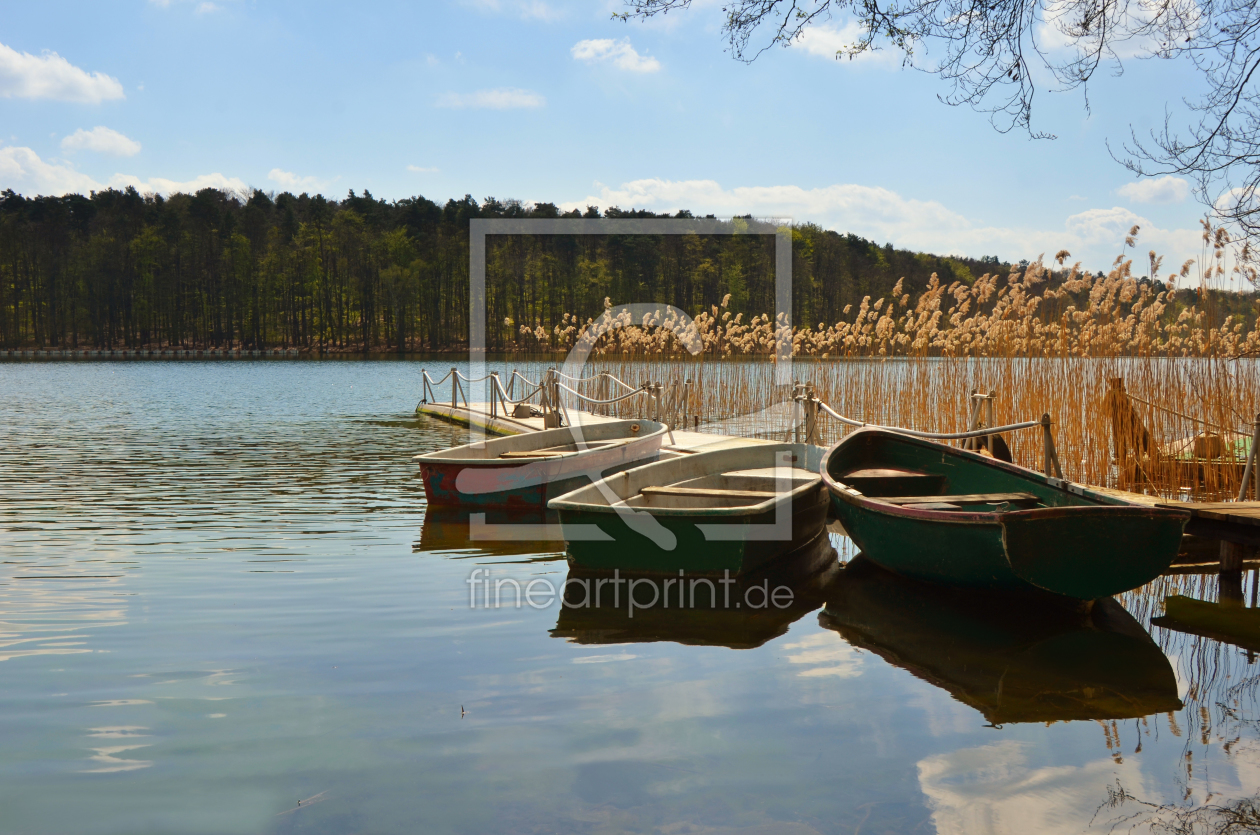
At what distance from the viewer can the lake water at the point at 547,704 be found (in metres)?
3.19

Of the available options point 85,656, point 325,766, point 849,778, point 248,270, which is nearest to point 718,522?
point 849,778

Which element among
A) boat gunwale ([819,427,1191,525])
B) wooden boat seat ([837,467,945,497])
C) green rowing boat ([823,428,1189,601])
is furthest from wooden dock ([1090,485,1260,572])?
wooden boat seat ([837,467,945,497])

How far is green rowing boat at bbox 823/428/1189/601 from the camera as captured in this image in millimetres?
4867

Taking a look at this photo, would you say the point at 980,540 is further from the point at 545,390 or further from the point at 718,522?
the point at 545,390

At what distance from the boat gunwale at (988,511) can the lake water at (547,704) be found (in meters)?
0.65

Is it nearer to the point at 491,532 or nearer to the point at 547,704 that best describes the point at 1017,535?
the point at 547,704

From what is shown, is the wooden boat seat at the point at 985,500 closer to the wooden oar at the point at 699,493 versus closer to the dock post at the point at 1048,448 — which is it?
the dock post at the point at 1048,448

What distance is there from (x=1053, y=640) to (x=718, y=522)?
2006 mm

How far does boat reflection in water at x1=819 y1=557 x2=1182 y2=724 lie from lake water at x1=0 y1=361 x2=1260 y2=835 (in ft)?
0.07

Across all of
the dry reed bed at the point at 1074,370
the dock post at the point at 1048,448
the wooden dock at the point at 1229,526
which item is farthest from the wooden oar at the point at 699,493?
the dry reed bed at the point at 1074,370

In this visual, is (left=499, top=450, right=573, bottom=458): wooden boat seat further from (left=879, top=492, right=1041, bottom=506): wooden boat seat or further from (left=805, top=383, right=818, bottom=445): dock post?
(left=879, top=492, right=1041, bottom=506): wooden boat seat

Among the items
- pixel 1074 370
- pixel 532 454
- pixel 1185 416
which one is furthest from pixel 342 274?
pixel 1185 416

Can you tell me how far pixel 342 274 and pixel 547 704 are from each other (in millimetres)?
70699

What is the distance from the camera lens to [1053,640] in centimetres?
500
